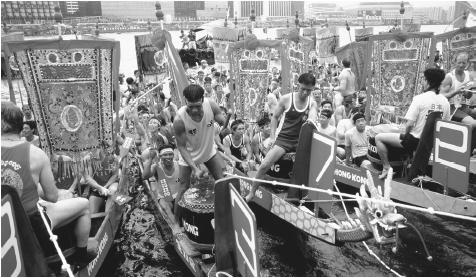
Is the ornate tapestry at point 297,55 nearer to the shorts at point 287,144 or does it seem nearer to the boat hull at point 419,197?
the boat hull at point 419,197

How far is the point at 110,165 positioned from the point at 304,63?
5.91m

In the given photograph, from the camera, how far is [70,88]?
511cm

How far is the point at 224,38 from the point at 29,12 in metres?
40.1

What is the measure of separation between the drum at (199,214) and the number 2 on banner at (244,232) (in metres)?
1.21

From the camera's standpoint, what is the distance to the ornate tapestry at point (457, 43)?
8.37m

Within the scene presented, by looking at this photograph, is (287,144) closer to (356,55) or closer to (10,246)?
(10,246)

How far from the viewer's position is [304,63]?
9867mm

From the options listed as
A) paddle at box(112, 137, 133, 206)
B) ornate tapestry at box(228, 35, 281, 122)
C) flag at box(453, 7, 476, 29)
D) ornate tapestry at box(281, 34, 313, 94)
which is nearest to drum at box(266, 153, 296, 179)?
paddle at box(112, 137, 133, 206)

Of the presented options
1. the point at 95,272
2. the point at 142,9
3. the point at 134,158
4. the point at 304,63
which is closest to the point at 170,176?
the point at 95,272

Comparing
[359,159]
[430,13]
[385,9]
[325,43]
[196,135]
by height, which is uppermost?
[385,9]

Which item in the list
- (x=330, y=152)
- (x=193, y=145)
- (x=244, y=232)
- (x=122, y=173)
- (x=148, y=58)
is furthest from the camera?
(x=148, y=58)

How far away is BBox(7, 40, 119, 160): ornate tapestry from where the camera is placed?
490 centimetres

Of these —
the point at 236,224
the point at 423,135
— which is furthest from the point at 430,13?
the point at 236,224

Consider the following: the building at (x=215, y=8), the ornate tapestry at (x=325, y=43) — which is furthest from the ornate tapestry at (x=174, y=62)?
the building at (x=215, y=8)
